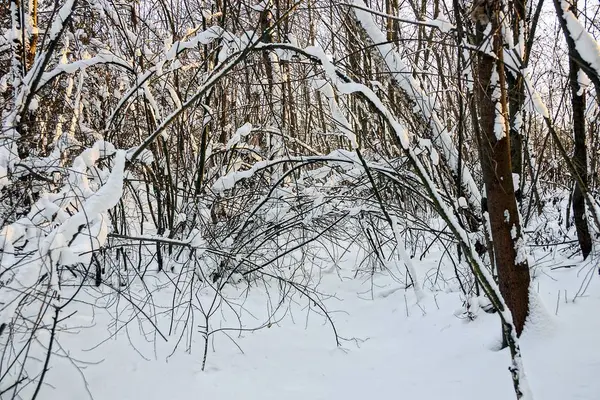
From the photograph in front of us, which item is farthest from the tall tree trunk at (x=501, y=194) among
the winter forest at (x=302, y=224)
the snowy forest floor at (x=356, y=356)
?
the snowy forest floor at (x=356, y=356)

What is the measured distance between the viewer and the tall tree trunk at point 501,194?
304 centimetres

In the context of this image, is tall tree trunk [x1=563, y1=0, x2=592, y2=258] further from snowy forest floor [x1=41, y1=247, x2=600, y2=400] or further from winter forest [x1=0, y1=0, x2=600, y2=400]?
snowy forest floor [x1=41, y1=247, x2=600, y2=400]

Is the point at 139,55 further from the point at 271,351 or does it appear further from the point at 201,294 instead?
the point at 271,351

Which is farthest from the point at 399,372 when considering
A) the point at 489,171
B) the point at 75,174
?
the point at 75,174

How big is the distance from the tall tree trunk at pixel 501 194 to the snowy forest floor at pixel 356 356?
8.0 inches

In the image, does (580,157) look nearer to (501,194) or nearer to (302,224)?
(501,194)

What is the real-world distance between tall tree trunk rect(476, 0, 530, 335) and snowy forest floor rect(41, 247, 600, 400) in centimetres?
20

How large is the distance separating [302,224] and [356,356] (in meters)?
1.88

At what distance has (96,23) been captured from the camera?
6477 millimetres

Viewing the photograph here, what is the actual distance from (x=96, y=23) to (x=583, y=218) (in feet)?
21.4

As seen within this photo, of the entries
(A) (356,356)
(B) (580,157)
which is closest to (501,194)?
(A) (356,356)

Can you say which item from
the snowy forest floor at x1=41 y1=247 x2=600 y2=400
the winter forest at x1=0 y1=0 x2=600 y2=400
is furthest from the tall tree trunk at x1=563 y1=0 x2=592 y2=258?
the snowy forest floor at x1=41 y1=247 x2=600 y2=400

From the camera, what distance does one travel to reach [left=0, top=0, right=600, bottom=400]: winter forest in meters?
2.70

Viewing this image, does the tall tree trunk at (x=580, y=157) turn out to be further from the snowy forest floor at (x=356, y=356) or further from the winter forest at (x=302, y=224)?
the snowy forest floor at (x=356, y=356)
